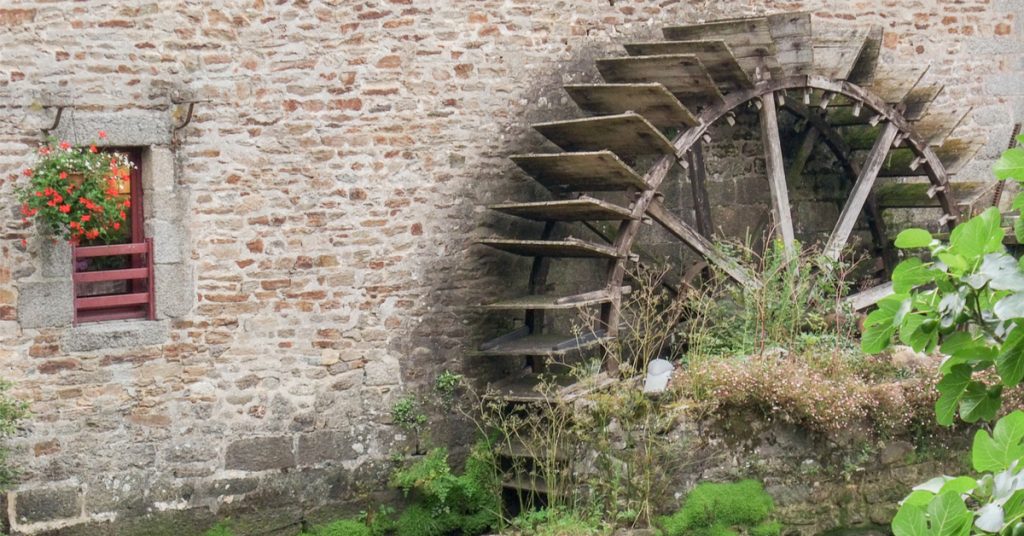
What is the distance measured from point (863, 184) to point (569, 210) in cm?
226

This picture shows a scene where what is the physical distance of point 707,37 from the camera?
8422mm

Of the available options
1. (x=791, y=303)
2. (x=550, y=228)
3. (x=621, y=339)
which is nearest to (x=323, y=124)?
(x=550, y=228)

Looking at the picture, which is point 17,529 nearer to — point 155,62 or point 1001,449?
point 155,62

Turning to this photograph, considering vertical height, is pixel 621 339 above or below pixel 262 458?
above

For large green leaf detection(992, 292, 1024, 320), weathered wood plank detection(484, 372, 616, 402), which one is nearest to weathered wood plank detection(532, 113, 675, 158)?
weathered wood plank detection(484, 372, 616, 402)

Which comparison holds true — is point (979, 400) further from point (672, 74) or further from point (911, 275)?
point (672, 74)

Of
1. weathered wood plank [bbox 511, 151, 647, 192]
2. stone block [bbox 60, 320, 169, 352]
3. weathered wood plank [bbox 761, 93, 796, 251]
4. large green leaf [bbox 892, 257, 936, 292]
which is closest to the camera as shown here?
large green leaf [bbox 892, 257, 936, 292]

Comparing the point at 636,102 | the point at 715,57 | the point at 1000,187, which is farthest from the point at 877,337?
the point at 1000,187

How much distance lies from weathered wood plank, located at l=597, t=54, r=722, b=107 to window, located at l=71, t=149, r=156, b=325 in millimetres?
2861

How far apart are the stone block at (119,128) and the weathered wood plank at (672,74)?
265cm

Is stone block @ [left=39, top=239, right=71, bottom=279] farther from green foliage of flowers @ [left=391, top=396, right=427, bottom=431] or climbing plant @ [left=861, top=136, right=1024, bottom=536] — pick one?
climbing plant @ [left=861, top=136, right=1024, bottom=536]

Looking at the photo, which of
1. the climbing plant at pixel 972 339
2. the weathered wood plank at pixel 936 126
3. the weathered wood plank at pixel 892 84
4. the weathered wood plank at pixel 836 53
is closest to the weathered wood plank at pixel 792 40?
the weathered wood plank at pixel 836 53

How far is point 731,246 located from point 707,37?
1.31 meters

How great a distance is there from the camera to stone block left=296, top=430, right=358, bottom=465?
7582 millimetres
